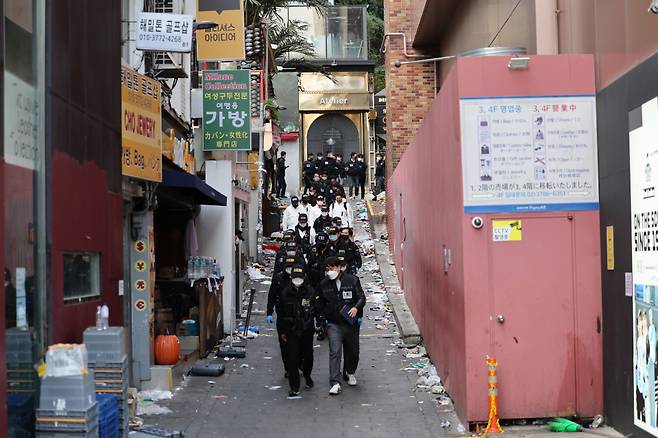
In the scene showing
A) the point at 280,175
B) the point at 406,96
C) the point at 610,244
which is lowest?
the point at 610,244

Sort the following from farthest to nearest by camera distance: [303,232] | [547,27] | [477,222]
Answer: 1. [303,232]
2. [547,27]
3. [477,222]

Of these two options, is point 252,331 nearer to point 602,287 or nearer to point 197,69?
point 197,69

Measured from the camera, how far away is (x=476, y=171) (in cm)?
912

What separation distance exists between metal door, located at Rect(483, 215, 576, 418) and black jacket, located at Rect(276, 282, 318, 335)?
10.5 ft

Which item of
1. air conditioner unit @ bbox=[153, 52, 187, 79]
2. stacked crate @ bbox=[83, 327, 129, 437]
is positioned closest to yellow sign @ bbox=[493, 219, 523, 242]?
stacked crate @ bbox=[83, 327, 129, 437]

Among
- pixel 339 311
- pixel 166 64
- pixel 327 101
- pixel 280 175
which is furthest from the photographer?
pixel 327 101

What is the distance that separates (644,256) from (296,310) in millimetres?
5168

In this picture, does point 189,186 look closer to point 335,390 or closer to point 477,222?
point 335,390

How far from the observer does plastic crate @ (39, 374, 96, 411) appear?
→ 6.19 metres

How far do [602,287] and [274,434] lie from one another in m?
3.93

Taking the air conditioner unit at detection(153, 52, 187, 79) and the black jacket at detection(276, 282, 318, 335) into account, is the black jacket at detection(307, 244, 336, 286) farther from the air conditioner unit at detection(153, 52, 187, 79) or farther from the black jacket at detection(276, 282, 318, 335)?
the air conditioner unit at detection(153, 52, 187, 79)

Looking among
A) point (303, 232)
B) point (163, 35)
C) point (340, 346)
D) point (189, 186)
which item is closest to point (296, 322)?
point (340, 346)

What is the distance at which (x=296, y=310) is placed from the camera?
11.4 meters

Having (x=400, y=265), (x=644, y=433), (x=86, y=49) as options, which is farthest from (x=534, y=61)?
(x=400, y=265)
